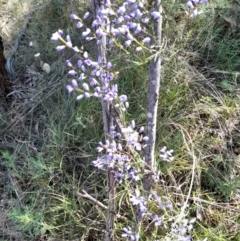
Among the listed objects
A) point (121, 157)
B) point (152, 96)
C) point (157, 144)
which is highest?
point (152, 96)

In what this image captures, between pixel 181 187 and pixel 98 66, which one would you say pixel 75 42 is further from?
pixel 98 66

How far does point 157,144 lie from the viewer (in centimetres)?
203

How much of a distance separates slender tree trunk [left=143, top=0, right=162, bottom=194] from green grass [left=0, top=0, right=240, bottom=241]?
0.29 m

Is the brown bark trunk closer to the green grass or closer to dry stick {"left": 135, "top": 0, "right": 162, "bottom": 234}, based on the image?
the green grass

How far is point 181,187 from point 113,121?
65 cm

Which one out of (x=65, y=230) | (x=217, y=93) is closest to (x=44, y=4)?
(x=217, y=93)

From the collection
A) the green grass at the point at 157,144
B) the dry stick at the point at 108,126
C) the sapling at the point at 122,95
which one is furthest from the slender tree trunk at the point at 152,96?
the green grass at the point at 157,144

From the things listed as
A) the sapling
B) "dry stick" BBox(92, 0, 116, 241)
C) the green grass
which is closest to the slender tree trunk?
the sapling

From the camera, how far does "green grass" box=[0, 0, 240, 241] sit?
6.47 feet

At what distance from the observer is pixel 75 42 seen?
Result: 2473 mm

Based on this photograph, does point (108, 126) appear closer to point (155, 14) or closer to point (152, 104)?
point (152, 104)

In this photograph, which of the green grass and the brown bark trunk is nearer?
the green grass

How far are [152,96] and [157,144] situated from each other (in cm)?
61

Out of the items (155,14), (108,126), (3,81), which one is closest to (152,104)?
(108,126)
